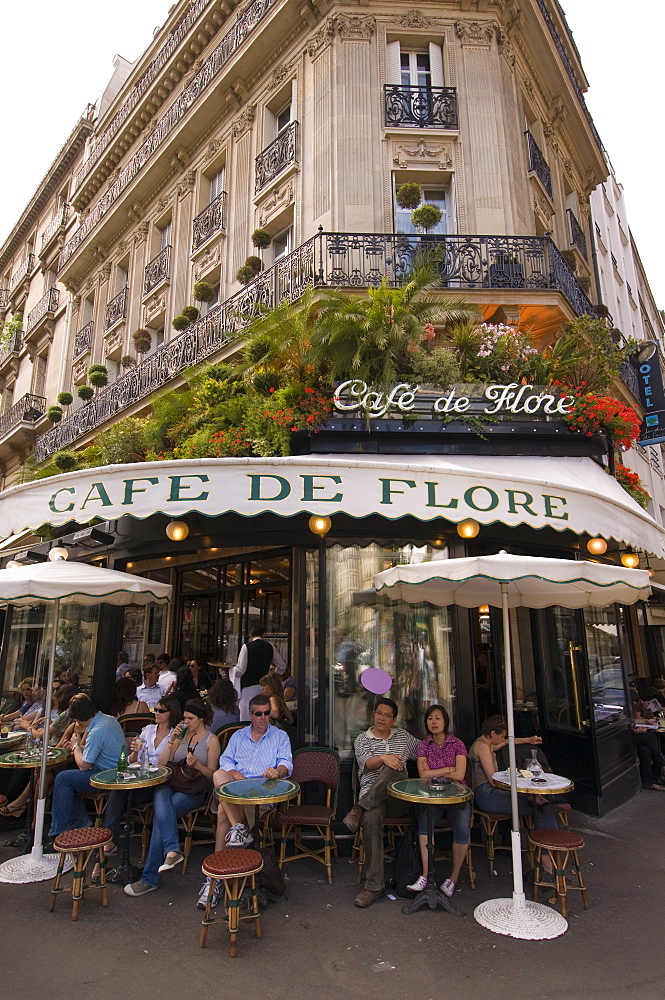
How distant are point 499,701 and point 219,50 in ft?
53.5

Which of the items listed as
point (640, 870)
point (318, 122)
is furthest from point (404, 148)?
point (640, 870)

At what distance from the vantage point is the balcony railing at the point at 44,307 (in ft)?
79.4

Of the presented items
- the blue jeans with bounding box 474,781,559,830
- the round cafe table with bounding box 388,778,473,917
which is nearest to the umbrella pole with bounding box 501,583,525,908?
the round cafe table with bounding box 388,778,473,917

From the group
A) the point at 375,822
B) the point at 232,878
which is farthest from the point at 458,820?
the point at 232,878

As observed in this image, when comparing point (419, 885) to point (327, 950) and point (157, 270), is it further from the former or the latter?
point (157, 270)

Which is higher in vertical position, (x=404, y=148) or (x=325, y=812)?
(x=404, y=148)

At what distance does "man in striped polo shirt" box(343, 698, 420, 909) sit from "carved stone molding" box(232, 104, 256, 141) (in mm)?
13800

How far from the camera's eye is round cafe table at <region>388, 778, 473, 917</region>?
4.73 m

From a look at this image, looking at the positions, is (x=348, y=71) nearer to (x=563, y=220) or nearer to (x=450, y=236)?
(x=450, y=236)

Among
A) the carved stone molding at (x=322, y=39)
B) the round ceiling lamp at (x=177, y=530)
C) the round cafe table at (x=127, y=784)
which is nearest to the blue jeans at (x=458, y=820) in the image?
the round cafe table at (x=127, y=784)

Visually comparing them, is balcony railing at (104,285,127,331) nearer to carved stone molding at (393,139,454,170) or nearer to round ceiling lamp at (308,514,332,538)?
carved stone molding at (393,139,454,170)

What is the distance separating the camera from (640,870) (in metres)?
5.68

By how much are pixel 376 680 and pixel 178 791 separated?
2317 millimetres

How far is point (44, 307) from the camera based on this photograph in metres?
24.8
